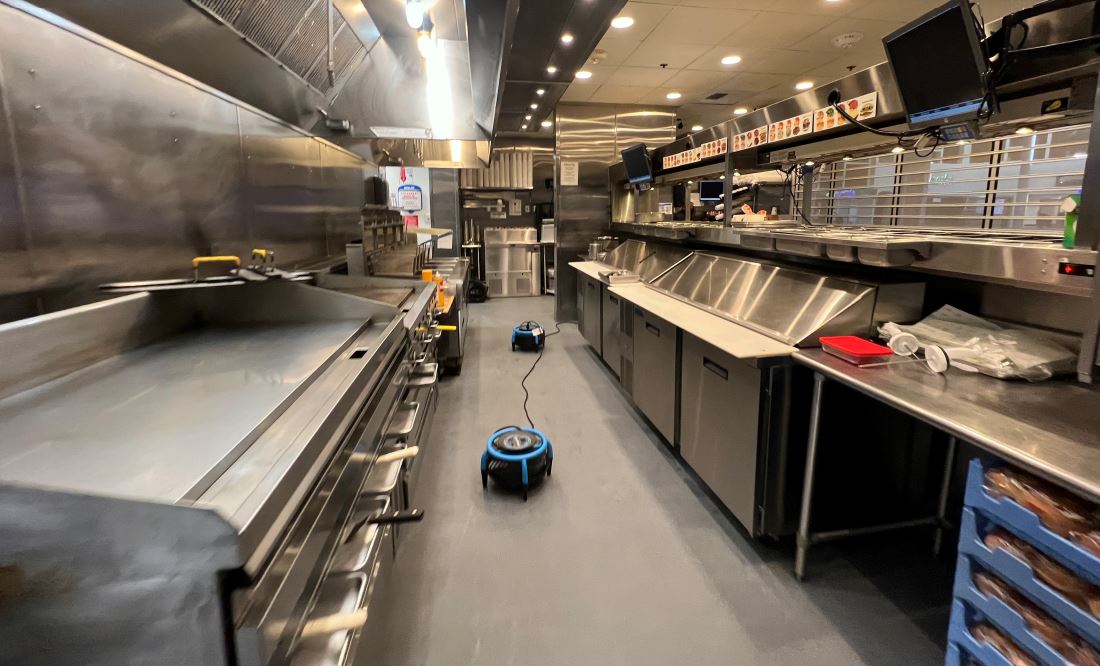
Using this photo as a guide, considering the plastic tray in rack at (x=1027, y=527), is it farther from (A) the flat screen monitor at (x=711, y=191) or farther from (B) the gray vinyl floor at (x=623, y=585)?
(A) the flat screen monitor at (x=711, y=191)

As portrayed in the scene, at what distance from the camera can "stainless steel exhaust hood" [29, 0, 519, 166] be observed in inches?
66.5

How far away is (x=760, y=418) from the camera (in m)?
2.04

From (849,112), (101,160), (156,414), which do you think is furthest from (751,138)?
Result: (156,414)

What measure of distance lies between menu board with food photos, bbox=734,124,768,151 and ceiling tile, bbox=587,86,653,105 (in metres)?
2.73

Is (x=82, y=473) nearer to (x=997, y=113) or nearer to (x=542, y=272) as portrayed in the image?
(x=997, y=113)

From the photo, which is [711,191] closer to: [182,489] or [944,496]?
[944,496]

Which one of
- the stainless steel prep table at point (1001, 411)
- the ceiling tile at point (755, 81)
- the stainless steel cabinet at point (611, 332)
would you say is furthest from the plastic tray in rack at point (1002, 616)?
the ceiling tile at point (755, 81)

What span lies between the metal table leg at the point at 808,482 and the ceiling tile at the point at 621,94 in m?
4.61

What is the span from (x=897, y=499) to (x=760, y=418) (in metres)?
0.82

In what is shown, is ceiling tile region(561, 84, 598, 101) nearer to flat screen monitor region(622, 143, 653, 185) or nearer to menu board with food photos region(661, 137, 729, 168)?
flat screen monitor region(622, 143, 653, 185)

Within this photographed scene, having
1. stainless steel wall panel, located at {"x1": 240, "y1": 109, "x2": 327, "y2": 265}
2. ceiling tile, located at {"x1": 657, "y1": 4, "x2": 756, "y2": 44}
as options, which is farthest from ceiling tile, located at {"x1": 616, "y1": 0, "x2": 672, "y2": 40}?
stainless steel wall panel, located at {"x1": 240, "y1": 109, "x2": 327, "y2": 265}

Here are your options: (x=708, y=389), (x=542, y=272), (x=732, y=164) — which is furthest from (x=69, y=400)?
(x=542, y=272)

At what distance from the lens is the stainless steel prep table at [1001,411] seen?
3.66ft

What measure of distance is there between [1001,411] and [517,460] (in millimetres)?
1823
